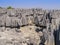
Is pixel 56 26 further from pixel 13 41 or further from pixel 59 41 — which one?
pixel 13 41

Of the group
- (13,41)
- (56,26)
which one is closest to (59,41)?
(56,26)

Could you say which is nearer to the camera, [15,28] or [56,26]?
[56,26]

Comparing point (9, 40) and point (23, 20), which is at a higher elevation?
point (23, 20)

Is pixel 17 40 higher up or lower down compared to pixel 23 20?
lower down

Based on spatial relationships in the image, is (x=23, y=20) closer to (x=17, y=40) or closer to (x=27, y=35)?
(x=27, y=35)

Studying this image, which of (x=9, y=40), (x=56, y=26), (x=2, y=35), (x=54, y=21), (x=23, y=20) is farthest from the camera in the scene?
(x=23, y=20)

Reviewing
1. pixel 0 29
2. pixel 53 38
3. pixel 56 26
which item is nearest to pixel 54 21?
pixel 56 26

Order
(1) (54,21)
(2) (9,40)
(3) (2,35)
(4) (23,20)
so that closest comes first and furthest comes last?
(2) (9,40)
(3) (2,35)
(1) (54,21)
(4) (23,20)

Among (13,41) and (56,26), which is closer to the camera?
(13,41)

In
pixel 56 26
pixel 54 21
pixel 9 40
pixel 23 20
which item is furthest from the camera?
pixel 23 20
